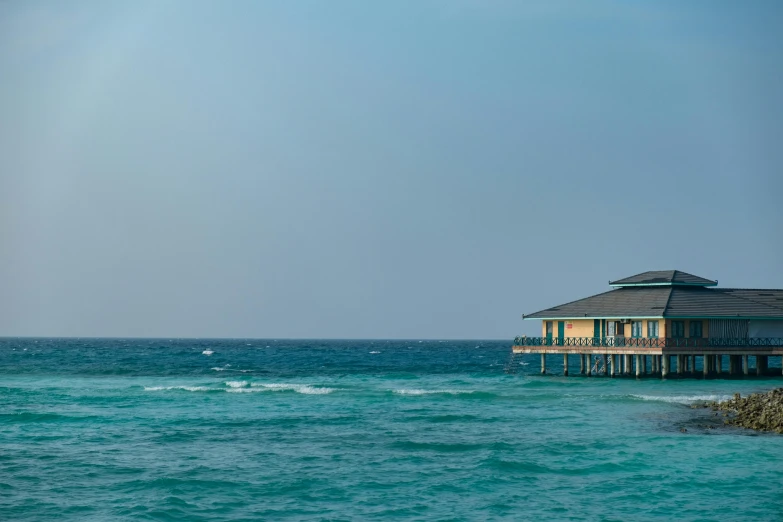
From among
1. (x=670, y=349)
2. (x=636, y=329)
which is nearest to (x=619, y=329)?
(x=636, y=329)

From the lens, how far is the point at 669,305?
197ft

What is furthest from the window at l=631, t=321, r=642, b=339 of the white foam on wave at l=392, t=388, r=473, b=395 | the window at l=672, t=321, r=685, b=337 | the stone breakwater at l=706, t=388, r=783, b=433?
the stone breakwater at l=706, t=388, r=783, b=433

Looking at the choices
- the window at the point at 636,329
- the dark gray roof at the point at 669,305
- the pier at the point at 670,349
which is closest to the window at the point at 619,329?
the window at the point at 636,329

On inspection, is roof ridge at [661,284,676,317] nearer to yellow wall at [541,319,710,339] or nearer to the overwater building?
the overwater building

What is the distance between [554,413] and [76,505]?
2566 centimetres

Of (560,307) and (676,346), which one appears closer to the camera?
(676,346)

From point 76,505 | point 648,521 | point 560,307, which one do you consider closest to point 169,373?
point 560,307

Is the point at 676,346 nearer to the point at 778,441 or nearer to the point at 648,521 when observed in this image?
the point at 778,441

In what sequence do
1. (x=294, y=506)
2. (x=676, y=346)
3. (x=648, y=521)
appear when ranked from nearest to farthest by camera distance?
(x=648, y=521) < (x=294, y=506) < (x=676, y=346)

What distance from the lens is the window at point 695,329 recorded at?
60656 millimetres

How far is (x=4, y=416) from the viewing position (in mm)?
43125

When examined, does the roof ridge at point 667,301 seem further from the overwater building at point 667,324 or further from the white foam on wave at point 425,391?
the white foam on wave at point 425,391

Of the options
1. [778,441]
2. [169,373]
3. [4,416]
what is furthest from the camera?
[169,373]

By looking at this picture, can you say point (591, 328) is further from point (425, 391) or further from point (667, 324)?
point (425, 391)
